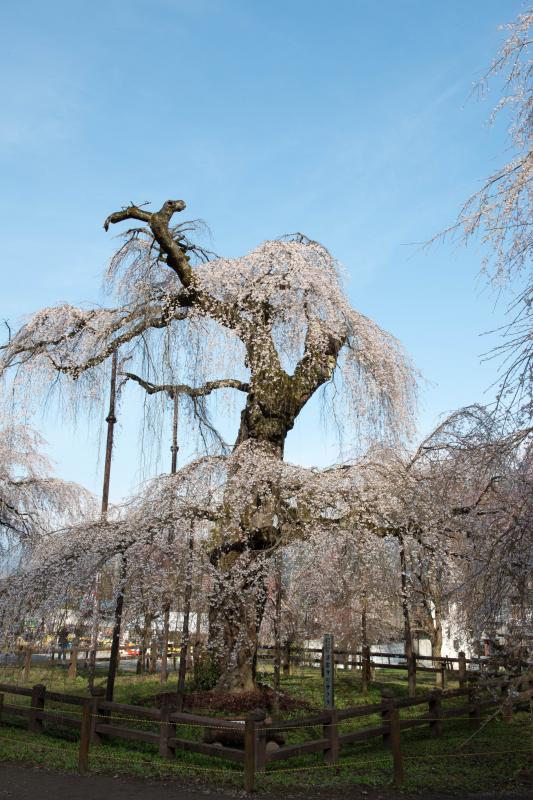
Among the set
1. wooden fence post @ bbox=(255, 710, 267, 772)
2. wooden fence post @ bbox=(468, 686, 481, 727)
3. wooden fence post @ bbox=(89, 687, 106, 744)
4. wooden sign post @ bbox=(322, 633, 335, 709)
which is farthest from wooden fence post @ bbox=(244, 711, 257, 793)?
wooden fence post @ bbox=(468, 686, 481, 727)

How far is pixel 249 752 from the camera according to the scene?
747cm

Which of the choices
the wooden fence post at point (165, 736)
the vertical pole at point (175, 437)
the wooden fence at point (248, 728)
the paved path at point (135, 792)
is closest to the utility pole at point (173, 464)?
the vertical pole at point (175, 437)

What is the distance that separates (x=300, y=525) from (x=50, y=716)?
4935 mm

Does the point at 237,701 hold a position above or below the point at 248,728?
below

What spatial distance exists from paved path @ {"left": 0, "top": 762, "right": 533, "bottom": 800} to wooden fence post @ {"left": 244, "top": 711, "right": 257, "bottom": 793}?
0.42ft

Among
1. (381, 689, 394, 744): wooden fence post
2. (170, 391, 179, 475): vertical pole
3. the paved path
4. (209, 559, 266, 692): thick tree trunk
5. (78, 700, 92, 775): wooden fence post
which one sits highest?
(170, 391, 179, 475): vertical pole

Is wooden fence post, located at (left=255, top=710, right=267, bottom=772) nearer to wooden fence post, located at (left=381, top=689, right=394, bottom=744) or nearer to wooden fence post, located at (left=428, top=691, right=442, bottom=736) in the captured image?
wooden fence post, located at (left=381, top=689, right=394, bottom=744)

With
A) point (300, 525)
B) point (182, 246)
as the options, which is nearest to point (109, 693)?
point (300, 525)

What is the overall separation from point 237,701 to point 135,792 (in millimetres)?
4460

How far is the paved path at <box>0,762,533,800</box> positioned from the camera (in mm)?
7117

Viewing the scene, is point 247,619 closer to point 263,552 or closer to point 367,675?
point 263,552

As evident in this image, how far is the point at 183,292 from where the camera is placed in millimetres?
13000

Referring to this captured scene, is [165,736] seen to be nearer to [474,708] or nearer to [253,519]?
[253,519]

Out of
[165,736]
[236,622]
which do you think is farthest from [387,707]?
[236,622]
